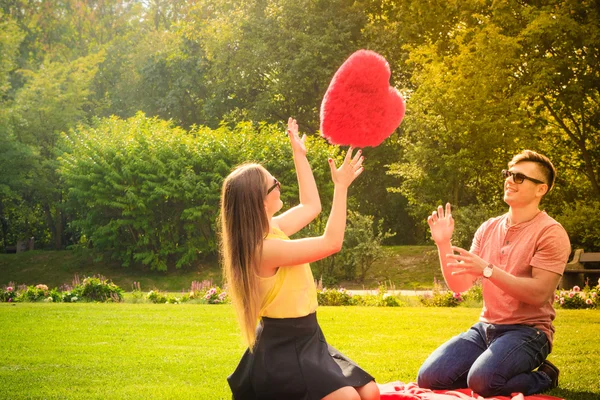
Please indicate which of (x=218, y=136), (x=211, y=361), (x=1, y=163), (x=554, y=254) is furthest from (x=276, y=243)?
(x=1, y=163)

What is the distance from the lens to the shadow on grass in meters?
4.91

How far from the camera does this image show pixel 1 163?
2278cm

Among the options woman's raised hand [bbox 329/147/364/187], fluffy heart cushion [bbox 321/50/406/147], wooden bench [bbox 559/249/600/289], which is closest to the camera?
woman's raised hand [bbox 329/147/364/187]

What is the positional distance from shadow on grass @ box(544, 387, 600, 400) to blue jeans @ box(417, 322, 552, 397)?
0.31 meters

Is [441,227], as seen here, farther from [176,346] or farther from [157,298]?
[157,298]

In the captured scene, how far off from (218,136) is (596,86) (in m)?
8.84

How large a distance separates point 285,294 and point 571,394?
2.32 metres

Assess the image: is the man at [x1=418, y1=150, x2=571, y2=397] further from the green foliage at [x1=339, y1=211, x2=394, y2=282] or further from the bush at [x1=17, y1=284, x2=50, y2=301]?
the green foliage at [x1=339, y1=211, x2=394, y2=282]

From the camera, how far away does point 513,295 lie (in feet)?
14.4

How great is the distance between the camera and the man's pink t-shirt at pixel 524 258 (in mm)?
4484

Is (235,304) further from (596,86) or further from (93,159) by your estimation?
(93,159)

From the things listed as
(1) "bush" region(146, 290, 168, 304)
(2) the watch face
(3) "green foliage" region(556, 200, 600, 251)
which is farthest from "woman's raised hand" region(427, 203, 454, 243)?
(3) "green foliage" region(556, 200, 600, 251)

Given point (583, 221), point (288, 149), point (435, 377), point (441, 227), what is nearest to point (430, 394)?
point (435, 377)

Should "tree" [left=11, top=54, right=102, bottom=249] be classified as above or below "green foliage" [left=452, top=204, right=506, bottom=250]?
above
